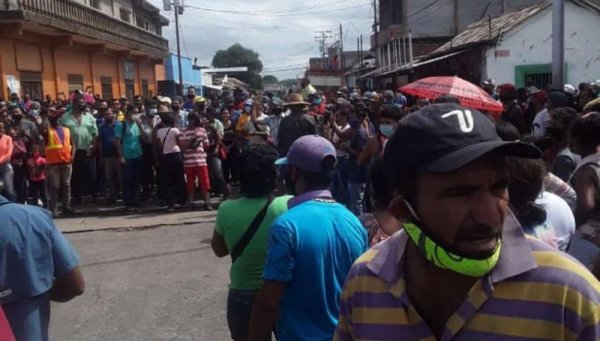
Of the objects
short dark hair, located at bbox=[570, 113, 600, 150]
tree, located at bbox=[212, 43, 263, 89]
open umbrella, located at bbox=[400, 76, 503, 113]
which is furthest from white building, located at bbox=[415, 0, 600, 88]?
tree, located at bbox=[212, 43, 263, 89]

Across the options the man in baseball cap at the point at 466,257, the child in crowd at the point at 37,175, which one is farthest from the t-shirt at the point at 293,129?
the man in baseball cap at the point at 466,257

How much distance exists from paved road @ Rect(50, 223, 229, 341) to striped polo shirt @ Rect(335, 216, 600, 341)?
4.01m

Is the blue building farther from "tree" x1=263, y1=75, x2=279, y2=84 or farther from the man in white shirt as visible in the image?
"tree" x1=263, y1=75, x2=279, y2=84

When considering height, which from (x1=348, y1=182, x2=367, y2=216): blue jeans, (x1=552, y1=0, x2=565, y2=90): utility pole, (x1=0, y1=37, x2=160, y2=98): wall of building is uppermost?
(x1=0, y1=37, x2=160, y2=98): wall of building

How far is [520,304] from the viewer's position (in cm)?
→ 136

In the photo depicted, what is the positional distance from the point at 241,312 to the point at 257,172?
749mm

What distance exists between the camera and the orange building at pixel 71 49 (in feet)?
58.6

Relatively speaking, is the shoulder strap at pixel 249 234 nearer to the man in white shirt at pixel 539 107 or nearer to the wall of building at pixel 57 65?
the man in white shirt at pixel 539 107

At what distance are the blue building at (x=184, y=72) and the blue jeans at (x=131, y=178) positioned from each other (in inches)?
1165

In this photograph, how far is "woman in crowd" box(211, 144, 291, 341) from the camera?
3.37 meters

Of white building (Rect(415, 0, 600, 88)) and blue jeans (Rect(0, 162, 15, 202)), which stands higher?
white building (Rect(415, 0, 600, 88))

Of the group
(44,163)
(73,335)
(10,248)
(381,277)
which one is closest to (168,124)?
(44,163)

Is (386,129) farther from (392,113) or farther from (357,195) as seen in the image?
(357,195)

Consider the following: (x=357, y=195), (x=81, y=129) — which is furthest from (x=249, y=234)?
(x=81, y=129)
